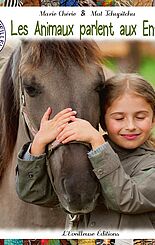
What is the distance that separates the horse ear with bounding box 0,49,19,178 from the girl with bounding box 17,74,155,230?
10 centimetres

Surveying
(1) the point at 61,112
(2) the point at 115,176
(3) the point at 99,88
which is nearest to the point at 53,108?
(1) the point at 61,112

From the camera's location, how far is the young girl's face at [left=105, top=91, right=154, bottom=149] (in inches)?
63.2

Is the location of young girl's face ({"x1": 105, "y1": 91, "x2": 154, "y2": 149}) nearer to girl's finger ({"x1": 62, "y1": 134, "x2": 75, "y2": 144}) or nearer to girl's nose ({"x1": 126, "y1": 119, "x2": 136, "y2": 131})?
girl's nose ({"x1": 126, "y1": 119, "x2": 136, "y2": 131})

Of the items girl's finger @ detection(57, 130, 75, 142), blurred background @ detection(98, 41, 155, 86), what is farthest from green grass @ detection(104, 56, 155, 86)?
girl's finger @ detection(57, 130, 75, 142)

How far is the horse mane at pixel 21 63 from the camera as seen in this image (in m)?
1.60

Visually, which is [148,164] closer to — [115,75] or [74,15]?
[115,75]

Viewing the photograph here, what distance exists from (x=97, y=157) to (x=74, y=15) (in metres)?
0.46

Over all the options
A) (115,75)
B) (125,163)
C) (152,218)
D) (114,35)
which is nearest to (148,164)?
(125,163)

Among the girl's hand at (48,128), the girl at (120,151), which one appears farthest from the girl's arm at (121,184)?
the girl's hand at (48,128)

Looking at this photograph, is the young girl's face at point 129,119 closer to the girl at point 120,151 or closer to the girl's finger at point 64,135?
the girl at point 120,151

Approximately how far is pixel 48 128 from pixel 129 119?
9.7 inches

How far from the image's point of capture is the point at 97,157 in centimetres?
152

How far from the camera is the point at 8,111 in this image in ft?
5.48

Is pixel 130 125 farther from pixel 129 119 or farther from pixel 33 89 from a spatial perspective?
pixel 33 89
